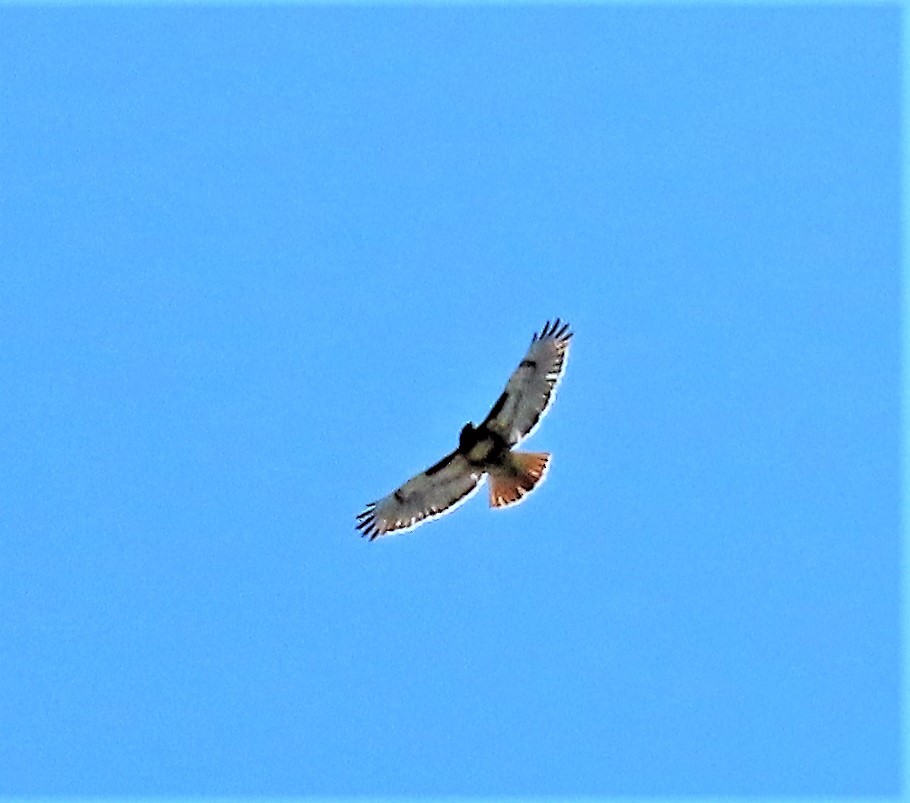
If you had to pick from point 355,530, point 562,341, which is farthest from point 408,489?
point 562,341

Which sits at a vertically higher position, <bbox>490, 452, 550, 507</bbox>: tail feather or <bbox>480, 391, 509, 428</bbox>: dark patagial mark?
<bbox>480, 391, 509, 428</bbox>: dark patagial mark

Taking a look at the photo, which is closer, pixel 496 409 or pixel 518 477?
pixel 518 477

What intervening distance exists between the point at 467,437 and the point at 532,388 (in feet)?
2.90

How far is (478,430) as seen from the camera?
846 inches

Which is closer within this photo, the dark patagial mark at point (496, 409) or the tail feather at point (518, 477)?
the tail feather at point (518, 477)

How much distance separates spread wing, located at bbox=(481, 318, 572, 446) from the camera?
21.5m

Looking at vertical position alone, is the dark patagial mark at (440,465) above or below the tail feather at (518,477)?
above

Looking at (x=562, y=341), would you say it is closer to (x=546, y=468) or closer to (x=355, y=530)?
(x=546, y=468)

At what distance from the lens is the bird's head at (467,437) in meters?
21.5

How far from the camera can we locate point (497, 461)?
70.1ft

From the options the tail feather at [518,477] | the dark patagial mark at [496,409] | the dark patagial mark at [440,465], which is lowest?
the tail feather at [518,477]

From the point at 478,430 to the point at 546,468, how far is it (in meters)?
0.85

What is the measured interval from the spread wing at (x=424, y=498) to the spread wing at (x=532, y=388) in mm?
602

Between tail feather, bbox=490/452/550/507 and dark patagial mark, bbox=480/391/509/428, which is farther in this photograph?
dark patagial mark, bbox=480/391/509/428
